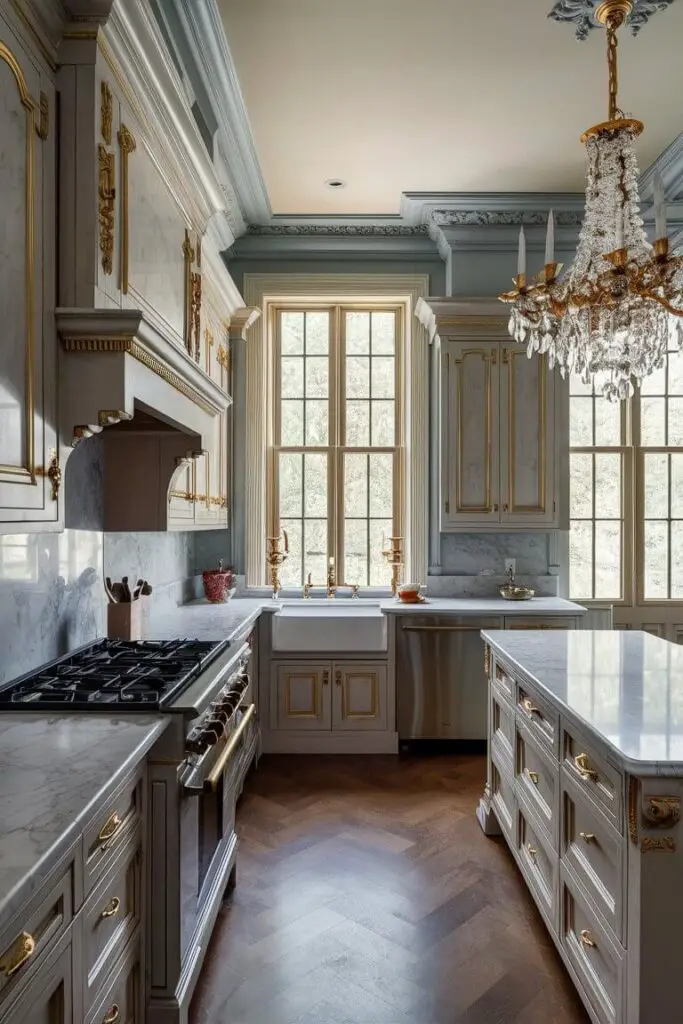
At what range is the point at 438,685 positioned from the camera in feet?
13.9

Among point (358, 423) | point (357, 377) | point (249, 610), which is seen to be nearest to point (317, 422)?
point (358, 423)

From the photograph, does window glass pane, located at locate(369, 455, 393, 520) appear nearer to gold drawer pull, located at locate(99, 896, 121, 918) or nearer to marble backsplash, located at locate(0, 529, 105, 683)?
marble backsplash, located at locate(0, 529, 105, 683)

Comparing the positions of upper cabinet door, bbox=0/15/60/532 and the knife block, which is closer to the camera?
upper cabinet door, bbox=0/15/60/532

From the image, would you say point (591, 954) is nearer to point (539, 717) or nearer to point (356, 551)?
point (539, 717)

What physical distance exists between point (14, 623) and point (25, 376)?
0.85 meters

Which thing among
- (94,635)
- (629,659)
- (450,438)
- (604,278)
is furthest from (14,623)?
(450,438)

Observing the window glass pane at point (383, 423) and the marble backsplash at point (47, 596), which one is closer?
the marble backsplash at point (47, 596)

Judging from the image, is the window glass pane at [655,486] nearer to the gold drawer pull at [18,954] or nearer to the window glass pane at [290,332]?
the window glass pane at [290,332]

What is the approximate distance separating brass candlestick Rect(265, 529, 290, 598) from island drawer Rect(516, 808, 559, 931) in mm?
2516

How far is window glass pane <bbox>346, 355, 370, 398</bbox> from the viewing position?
16.5 feet

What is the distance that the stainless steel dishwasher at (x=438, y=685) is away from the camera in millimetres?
4211

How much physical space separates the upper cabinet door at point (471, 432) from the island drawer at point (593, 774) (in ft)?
8.54

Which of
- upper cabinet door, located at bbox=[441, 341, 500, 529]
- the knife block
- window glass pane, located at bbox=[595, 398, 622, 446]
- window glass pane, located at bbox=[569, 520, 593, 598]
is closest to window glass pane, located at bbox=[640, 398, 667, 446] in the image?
window glass pane, located at bbox=[595, 398, 622, 446]

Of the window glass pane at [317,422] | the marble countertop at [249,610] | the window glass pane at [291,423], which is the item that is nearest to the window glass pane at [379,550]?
the marble countertop at [249,610]
